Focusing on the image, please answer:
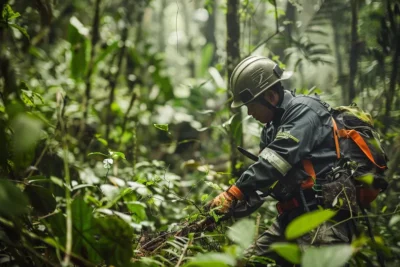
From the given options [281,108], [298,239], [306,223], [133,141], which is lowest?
[133,141]

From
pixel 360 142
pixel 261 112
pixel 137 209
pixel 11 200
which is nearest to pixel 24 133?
pixel 11 200

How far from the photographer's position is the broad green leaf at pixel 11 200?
1.18 meters

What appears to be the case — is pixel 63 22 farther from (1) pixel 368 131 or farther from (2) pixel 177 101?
(1) pixel 368 131

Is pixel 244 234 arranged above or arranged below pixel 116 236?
above

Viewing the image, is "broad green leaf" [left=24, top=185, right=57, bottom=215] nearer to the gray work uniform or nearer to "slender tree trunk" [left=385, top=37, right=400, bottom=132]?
the gray work uniform

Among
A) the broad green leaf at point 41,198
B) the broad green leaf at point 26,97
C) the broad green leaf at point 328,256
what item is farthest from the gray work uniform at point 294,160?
the broad green leaf at point 26,97

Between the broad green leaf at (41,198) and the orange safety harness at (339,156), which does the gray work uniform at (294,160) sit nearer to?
the orange safety harness at (339,156)

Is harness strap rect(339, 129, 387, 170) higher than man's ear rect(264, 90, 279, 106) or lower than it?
lower

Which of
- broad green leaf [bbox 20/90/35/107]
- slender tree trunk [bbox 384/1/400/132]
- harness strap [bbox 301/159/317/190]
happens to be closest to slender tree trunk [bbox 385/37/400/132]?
slender tree trunk [bbox 384/1/400/132]

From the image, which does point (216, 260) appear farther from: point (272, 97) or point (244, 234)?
point (272, 97)

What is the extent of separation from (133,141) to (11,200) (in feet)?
12.4

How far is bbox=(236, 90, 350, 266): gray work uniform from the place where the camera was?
245cm

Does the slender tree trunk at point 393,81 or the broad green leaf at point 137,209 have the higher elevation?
the slender tree trunk at point 393,81

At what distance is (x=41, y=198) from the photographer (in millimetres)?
2008
